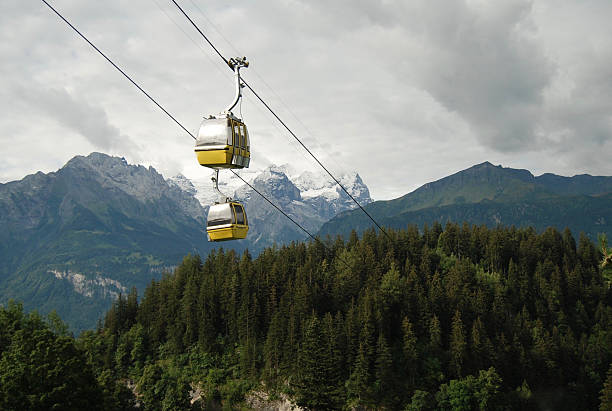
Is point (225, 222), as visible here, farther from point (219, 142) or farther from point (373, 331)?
point (373, 331)

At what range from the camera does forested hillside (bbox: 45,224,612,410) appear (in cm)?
8494

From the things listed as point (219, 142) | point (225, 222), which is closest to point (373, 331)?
point (225, 222)

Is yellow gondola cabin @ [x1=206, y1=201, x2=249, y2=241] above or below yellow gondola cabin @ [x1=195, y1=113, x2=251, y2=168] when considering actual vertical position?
below

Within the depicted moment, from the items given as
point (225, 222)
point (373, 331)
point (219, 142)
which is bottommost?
point (373, 331)

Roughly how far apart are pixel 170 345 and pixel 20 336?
55.3 metres

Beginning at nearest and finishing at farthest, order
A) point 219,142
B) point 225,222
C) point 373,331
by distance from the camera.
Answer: point 219,142
point 225,222
point 373,331

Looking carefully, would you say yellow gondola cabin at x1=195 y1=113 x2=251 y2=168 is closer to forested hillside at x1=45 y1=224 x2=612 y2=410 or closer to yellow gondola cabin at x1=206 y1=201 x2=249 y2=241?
yellow gondola cabin at x1=206 y1=201 x2=249 y2=241

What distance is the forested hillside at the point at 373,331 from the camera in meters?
84.9

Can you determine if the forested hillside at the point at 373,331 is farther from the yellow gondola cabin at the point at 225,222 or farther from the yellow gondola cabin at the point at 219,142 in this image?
the yellow gondola cabin at the point at 219,142

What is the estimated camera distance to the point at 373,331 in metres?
89.9

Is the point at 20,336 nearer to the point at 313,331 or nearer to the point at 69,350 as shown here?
the point at 69,350

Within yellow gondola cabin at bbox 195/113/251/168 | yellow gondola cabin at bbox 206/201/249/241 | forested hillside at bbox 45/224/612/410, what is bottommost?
forested hillside at bbox 45/224/612/410

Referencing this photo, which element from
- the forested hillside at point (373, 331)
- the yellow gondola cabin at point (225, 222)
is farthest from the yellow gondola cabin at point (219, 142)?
the forested hillside at point (373, 331)

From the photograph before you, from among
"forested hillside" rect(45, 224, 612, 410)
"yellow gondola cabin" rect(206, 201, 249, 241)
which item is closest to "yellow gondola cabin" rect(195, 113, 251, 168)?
"yellow gondola cabin" rect(206, 201, 249, 241)
